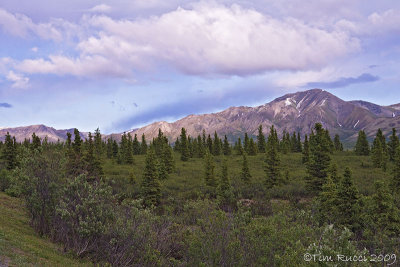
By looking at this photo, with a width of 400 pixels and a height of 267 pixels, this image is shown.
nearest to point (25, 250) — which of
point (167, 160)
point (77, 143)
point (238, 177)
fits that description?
point (77, 143)

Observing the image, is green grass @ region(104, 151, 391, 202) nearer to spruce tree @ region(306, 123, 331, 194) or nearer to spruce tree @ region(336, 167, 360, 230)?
spruce tree @ region(306, 123, 331, 194)

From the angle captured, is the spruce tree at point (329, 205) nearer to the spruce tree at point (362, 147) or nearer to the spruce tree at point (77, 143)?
the spruce tree at point (77, 143)

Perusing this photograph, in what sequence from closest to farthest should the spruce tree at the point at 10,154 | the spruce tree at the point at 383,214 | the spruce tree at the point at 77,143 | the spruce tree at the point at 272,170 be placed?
the spruce tree at the point at 383,214, the spruce tree at the point at 272,170, the spruce tree at the point at 10,154, the spruce tree at the point at 77,143

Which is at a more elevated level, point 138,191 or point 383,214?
point 383,214

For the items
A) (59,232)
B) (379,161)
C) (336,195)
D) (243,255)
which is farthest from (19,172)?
(379,161)

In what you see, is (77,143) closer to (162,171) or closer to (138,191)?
(162,171)

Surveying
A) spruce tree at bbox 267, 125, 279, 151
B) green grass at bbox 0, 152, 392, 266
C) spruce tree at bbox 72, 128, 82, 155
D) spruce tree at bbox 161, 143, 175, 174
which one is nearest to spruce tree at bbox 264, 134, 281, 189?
green grass at bbox 0, 152, 392, 266

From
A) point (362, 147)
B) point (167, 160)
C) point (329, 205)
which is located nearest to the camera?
point (329, 205)

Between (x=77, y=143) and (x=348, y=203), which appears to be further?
(x=77, y=143)

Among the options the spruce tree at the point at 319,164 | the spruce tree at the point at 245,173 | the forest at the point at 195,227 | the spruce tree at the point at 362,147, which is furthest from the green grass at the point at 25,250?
the spruce tree at the point at 362,147

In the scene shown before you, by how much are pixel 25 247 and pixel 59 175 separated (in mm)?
5438

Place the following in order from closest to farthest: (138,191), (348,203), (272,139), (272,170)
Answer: (348,203)
(138,191)
(272,170)
(272,139)

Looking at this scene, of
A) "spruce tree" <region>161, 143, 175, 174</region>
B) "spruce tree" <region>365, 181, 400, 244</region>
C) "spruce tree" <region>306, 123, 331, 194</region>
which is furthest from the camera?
"spruce tree" <region>161, 143, 175, 174</region>

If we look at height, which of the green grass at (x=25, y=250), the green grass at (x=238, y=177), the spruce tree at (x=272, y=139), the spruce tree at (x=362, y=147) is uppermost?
the spruce tree at (x=272, y=139)
